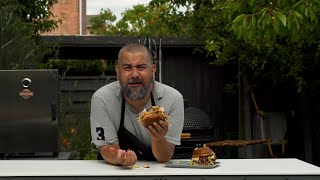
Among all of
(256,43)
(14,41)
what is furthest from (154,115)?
(14,41)

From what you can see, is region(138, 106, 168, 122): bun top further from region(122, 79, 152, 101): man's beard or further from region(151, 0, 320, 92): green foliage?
region(151, 0, 320, 92): green foliage

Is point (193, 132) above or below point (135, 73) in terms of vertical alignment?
below

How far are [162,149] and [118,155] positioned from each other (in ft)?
1.02

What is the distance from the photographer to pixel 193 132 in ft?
15.6

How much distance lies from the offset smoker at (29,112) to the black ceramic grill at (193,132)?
1207 mm

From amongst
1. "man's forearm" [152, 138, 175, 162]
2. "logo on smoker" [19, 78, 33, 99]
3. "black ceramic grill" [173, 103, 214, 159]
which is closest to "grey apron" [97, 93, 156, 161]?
"man's forearm" [152, 138, 175, 162]

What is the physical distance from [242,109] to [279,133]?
1.00 m

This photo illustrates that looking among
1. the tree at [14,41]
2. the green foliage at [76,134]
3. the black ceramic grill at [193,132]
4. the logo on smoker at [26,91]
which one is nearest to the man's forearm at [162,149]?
the black ceramic grill at [193,132]

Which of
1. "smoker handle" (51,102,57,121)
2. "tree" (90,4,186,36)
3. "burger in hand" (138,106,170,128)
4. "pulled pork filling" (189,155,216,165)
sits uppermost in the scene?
"tree" (90,4,186,36)

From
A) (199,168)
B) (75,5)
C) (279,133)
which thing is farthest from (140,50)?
(75,5)

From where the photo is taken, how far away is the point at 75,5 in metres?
30.6

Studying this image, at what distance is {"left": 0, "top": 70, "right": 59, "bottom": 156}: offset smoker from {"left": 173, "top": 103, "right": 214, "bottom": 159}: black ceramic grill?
3.96 ft

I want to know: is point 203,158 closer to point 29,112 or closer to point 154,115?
point 154,115

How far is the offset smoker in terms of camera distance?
16.2ft
